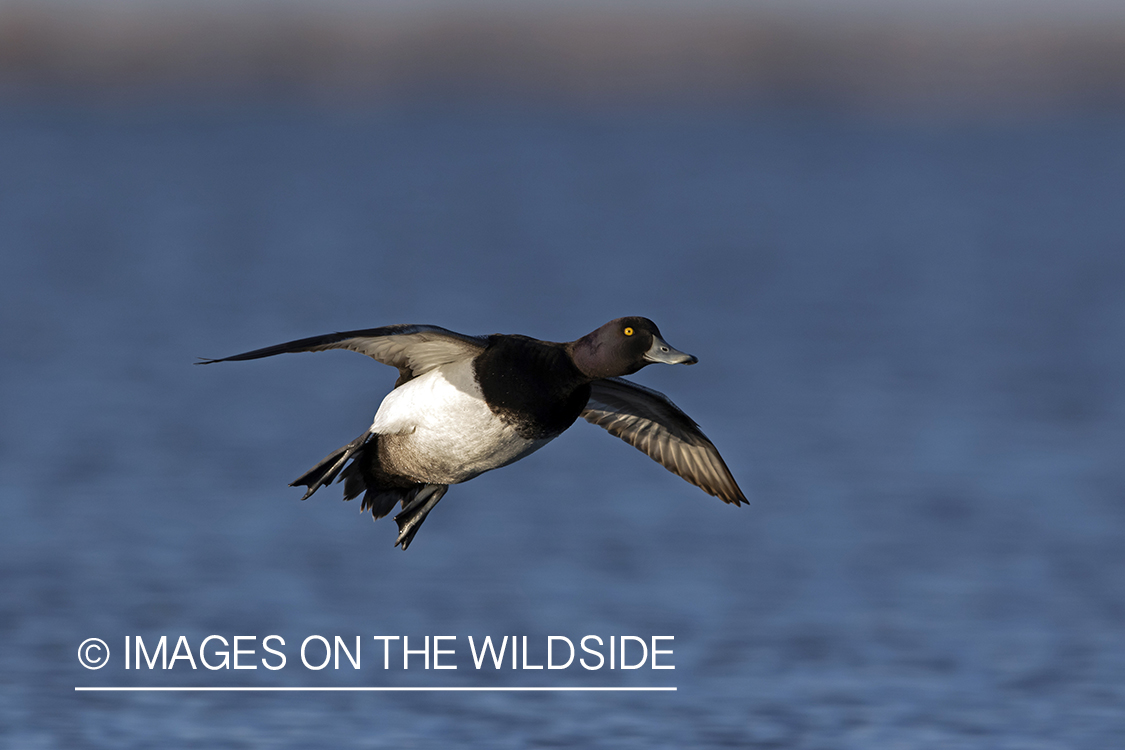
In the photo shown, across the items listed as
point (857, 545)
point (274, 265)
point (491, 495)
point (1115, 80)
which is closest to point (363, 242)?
point (274, 265)

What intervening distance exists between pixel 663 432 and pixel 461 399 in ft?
6.49

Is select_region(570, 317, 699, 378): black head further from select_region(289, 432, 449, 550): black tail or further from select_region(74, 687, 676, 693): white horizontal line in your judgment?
select_region(74, 687, 676, 693): white horizontal line

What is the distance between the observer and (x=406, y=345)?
25.1 feet

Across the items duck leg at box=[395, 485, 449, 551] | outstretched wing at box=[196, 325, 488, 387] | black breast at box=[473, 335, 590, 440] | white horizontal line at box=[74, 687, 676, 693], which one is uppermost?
outstretched wing at box=[196, 325, 488, 387]

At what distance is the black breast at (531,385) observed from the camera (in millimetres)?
7270

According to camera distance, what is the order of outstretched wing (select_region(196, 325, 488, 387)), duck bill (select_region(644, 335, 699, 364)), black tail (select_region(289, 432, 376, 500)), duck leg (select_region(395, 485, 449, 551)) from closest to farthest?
outstretched wing (select_region(196, 325, 488, 387)) < duck bill (select_region(644, 335, 699, 364)) < black tail (select_region(289, 432, 376, 500)) < duck leg (select_region(395, 485, 449, 551))

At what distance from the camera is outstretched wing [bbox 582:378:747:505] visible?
8742 mm

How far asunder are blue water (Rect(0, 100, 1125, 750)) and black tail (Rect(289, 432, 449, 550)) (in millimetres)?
1374

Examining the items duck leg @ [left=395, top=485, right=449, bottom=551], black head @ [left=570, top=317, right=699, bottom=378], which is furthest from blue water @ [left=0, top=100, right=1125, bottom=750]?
black head @ [left=570, top=317, right=699, bottom=378]

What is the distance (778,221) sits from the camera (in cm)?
4516

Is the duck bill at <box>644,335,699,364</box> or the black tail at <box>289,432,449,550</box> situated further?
the black tail at <box>289,432,449,550</box>

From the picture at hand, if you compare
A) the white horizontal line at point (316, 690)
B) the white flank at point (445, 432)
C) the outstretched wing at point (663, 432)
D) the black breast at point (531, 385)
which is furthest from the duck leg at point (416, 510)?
the white horizontal line at point (316, 690)

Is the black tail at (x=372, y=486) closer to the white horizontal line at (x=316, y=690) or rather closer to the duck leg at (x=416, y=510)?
the duck leg at (x=416, y=510)

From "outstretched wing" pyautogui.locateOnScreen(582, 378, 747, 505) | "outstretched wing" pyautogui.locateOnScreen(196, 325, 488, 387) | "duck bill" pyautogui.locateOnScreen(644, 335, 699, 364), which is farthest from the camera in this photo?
"outstretched wing" pyautogui.locateOnScreen(582, 378, 747, 505)
